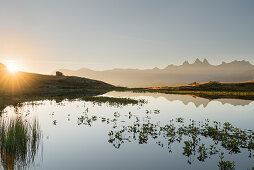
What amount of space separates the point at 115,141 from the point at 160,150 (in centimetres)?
391

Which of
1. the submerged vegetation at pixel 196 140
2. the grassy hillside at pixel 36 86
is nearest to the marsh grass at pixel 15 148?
the submerged vegetation at pixel 196 140

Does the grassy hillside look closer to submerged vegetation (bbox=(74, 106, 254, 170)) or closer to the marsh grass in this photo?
the marsh grass

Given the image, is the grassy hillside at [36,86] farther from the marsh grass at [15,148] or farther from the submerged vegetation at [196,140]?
the submerged vegetation at [196,140]

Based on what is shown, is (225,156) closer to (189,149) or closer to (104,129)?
(189,149)

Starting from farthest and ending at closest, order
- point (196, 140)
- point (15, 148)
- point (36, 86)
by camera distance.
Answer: point (36, 86) < point (196, 140) < point (15, 148)

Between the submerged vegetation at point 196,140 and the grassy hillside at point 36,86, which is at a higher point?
the grassy hillside at point 36,86

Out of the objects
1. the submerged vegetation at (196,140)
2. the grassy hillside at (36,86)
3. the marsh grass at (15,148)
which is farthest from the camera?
the grassy hillside at (36,86)

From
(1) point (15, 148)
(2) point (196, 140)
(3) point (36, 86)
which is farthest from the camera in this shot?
(3) point (36, 86)

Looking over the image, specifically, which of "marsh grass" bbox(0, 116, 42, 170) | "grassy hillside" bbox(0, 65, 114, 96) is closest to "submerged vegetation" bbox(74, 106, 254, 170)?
"marsh grass" bbox(0, 116, 42, 170)

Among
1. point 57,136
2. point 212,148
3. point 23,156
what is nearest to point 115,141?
point 57,136

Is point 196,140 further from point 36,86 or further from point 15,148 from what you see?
point 36,86

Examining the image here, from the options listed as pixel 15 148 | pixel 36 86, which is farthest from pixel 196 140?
pixel 36 86

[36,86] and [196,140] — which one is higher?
[36,86]

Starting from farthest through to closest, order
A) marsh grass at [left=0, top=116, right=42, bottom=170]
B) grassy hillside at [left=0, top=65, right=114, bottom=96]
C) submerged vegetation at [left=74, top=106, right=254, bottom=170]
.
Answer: grassy hillside at [left=0, top=65, right=114, bottom=96], submerged vegetation at [left=74, top=106, right=254, bottom=170], marsh grass at [left=0, top=116, right=42, bottom=170]
